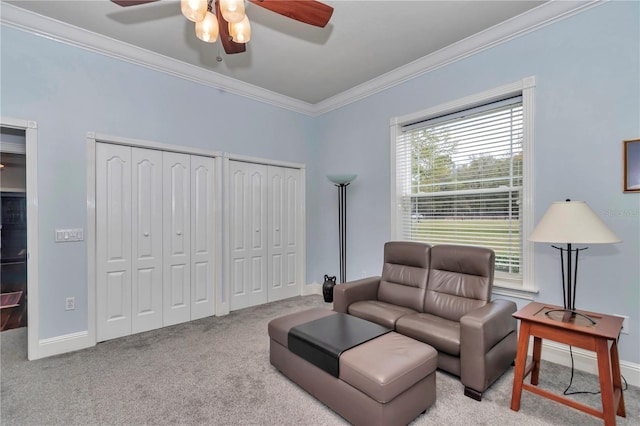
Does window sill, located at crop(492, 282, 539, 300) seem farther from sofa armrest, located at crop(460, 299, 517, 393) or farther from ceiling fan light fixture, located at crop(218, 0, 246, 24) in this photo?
ceiling fan light fixture, located at crop(218, 0, 246, 24)

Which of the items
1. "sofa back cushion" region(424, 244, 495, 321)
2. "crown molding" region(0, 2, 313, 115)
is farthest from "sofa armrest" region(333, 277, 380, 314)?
"crown molding" region(0, 2, 313, 115)

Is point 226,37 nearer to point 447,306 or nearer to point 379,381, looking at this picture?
point 379,381

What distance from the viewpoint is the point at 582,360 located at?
237 centimetres

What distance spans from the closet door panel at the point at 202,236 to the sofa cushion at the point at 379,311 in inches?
74.8

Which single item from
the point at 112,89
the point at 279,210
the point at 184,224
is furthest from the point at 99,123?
the point at 279,210

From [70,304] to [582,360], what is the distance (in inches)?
176

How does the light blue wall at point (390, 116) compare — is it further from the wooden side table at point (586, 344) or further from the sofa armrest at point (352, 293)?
the sofa armrest at point (352, 293)

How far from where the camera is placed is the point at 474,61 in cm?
306

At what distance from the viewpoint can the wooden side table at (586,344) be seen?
5.40 feet

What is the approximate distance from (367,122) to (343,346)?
3074 mm

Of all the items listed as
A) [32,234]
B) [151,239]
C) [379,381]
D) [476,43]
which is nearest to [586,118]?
[476,43]

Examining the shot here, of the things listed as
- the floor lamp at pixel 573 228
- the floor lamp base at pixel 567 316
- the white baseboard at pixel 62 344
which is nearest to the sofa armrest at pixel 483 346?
the floor lamp base at pixel 567 316

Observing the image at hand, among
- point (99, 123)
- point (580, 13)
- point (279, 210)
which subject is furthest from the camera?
point (279, 210)

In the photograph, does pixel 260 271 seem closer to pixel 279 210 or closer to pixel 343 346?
pixel 279 210
